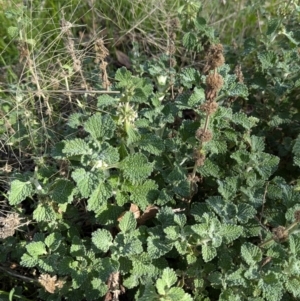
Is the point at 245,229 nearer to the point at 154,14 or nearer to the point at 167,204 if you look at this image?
the point at 167,204

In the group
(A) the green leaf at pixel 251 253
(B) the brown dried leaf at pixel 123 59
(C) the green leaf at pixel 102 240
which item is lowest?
(B) the brown dried leaf at pixel 123 59

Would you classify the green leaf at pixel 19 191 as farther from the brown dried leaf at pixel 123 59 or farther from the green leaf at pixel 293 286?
the brown dried leaf at pixel 123 59

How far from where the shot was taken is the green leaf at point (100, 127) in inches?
56.9

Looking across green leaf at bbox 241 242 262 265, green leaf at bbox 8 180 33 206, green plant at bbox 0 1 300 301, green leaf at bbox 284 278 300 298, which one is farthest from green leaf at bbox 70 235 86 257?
green leaf at bbox 284 278 300 298

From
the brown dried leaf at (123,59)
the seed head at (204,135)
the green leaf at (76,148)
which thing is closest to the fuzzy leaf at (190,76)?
the seed head at (204,135)

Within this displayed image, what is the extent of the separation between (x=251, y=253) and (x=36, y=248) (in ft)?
2.15

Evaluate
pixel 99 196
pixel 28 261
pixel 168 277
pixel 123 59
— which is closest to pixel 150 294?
pixel 168 277

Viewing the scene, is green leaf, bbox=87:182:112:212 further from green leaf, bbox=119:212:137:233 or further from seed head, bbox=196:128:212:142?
seed head, bbox=196:128:212:142

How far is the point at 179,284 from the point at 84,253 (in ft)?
1.05

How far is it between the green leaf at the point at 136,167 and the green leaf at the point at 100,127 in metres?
0.09

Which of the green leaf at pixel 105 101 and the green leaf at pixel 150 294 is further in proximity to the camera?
the green leaf at pixel 105 101

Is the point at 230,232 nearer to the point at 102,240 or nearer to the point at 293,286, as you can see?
the point at 293,286

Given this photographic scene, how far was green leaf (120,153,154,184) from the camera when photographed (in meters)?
1.46

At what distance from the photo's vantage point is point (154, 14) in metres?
2.46
